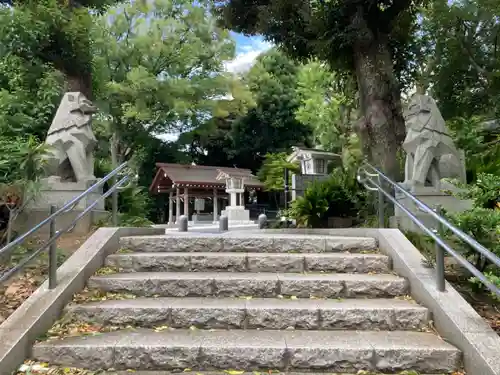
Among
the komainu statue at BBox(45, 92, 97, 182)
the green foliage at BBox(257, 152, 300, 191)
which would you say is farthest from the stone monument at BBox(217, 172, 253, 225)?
the komainu statue at BBox(45, 92, 97, 182)

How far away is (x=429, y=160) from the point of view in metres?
6.15

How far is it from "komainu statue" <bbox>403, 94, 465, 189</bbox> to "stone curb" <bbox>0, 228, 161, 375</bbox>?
455 centimetres

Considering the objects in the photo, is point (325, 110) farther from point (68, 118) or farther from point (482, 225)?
point (482, 225)

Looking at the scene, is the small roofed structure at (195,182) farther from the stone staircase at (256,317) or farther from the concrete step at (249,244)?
the stone staircase at (256,317)

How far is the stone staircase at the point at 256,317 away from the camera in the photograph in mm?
2645

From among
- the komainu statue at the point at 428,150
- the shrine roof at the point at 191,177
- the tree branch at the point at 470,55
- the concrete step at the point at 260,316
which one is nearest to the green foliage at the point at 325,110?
the shrine roof at the point at 191,177

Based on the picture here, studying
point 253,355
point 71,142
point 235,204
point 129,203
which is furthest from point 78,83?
point 235,204

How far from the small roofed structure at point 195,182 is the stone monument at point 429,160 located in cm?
1486

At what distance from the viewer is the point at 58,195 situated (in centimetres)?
615

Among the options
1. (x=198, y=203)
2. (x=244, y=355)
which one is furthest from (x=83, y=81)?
(x=198, y=203)

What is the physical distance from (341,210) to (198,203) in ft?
57.2

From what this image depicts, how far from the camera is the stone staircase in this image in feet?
8.68

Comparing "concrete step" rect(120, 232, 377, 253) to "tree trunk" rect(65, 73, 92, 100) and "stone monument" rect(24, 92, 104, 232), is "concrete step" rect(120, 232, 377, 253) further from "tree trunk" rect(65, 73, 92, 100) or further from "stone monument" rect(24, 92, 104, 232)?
"tree trunk" rect(65, 73, 92, 100)

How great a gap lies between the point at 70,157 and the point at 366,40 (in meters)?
5.75
